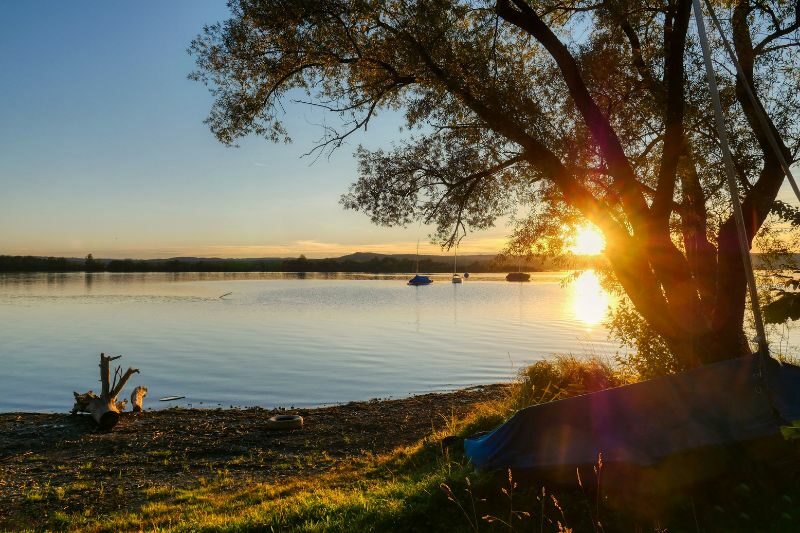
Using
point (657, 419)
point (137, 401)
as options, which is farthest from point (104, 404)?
point (657, 419)

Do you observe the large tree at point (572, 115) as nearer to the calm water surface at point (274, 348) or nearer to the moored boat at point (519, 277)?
the calm water surface at point (274, 348)

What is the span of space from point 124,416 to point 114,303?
207ft

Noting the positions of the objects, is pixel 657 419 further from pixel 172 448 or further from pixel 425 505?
pixel 172 448

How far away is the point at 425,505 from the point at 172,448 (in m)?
10.5

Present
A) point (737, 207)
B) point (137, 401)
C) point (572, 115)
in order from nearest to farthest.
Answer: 1. point (737, 207)
2. point (572, 115)
3. point (137, 401)

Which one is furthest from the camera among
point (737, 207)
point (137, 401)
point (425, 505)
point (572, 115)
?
point (137, 401)

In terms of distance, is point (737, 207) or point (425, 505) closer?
point (737, 207)

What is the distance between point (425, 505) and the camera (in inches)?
297

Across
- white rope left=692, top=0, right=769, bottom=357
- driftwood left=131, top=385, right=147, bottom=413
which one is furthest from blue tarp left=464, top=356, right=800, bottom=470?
driftwood left=131, top=385, right=147, bottom=413

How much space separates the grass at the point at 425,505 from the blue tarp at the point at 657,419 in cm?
37

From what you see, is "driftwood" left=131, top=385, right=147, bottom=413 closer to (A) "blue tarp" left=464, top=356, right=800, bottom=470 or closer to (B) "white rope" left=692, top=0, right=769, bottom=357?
(A) "blue tarp" left=464, top=356, right=800, bottom=470

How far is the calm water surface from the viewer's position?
26.6m

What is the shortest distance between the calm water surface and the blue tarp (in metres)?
10.9

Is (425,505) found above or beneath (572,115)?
beneath
